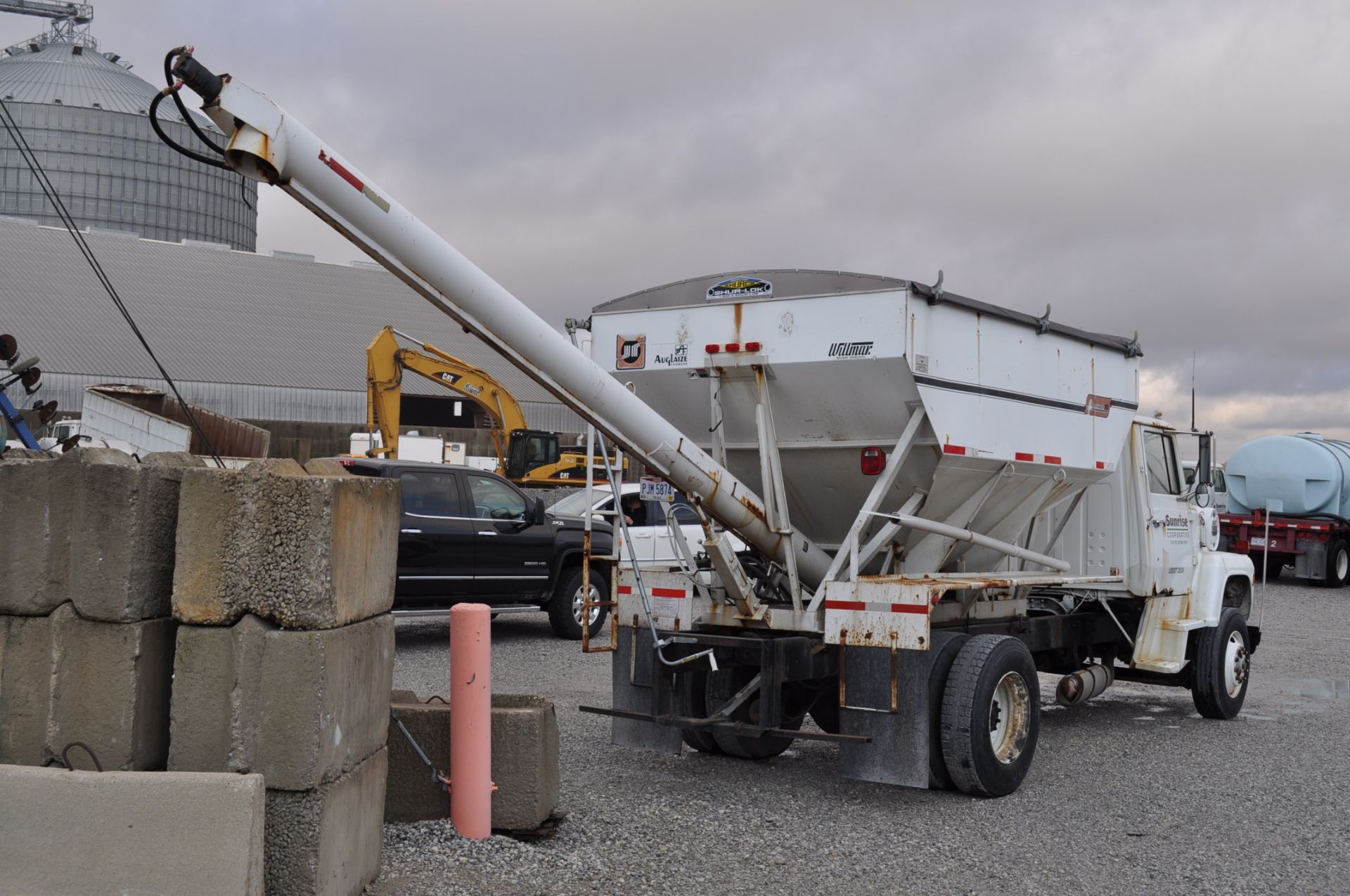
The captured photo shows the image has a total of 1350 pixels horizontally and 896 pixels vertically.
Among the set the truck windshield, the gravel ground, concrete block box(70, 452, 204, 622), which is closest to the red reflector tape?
concrete block box(70, 452, 204, 622)

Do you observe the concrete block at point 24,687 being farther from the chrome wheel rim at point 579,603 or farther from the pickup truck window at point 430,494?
the chrome wheel rim at point 579,603

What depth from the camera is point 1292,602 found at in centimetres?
2231

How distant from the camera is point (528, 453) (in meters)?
27.2

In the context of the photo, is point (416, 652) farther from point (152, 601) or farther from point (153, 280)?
point (153, 280)

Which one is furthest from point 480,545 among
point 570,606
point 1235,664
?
point 1235,664

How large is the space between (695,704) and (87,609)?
438 centimetres

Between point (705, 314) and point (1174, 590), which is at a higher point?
point (705, 314)

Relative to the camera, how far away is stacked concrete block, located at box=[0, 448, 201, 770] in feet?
15.6

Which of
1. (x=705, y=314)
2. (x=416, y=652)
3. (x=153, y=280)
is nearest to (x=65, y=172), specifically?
(x=153, y=280)

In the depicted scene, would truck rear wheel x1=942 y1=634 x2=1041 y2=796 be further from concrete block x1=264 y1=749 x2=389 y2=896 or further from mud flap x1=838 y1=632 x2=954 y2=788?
concrete block x1=264 y1=749 x2=389 y2=896

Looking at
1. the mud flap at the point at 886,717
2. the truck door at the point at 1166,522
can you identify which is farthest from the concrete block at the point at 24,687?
the truck door at the point at 1166,522

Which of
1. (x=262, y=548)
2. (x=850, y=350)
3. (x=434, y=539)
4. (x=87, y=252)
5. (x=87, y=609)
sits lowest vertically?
(x=87, y=609)

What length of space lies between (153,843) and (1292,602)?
72.3 feet

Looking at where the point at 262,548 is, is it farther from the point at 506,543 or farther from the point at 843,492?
the point at 506,543
